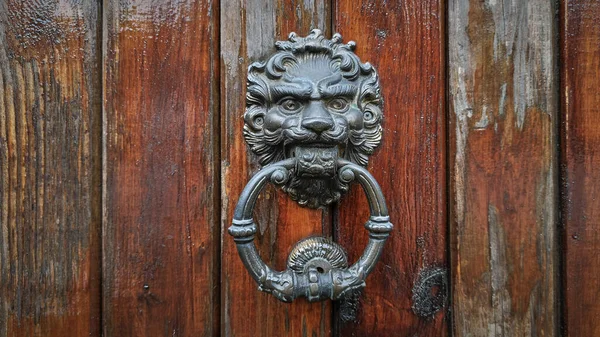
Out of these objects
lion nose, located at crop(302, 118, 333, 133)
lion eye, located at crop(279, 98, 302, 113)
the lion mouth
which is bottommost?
the lion mouth

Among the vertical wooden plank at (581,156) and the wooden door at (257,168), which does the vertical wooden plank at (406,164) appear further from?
the vertical wooden plank at (581,156)

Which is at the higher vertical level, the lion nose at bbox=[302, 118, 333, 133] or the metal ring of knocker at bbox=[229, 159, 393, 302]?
the lion nose at bbox=[302, 118, 333, 133]

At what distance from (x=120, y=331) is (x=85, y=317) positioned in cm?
5

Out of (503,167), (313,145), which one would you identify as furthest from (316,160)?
(503,167)

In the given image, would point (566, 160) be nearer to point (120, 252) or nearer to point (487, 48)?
point (487, 48)

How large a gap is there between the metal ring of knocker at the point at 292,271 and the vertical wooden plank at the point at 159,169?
0.10m

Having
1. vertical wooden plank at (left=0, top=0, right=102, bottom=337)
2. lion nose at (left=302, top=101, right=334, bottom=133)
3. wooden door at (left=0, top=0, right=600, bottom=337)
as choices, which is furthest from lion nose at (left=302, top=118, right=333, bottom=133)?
vertical wooden plank at (left=0, top=0, right=102, bottom=337)

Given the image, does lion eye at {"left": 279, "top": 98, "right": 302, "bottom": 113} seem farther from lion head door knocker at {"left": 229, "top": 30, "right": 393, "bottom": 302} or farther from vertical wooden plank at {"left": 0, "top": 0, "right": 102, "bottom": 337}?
vertical wooden plank at {"left": 0, "top": 0, "right": 102, "bottom": 337}

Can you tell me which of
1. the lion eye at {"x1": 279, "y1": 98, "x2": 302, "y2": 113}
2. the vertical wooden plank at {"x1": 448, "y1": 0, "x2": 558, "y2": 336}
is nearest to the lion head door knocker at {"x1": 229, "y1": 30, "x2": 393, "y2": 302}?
the lion eye at {"x1": 279, "y1": 98, "x2": 302, "y2": 113}

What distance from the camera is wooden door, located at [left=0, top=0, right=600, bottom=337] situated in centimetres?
48

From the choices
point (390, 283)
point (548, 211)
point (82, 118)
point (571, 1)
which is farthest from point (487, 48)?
point (82, 118)

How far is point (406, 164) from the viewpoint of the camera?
1.68 feet

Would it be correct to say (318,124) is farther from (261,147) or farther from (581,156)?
(581,156)

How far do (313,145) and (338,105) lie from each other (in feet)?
0.21
